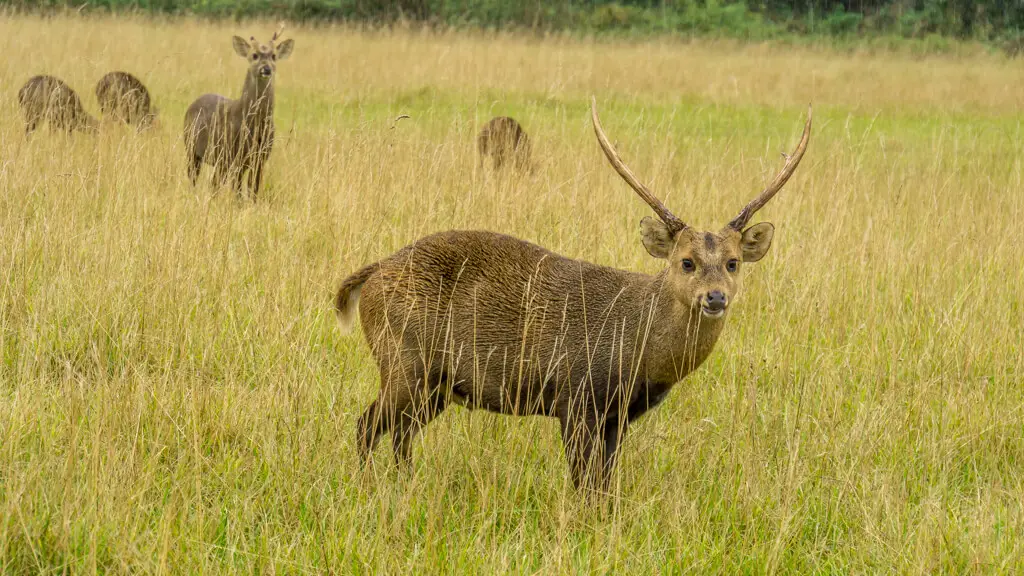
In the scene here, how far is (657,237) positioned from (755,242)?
1.06 feet

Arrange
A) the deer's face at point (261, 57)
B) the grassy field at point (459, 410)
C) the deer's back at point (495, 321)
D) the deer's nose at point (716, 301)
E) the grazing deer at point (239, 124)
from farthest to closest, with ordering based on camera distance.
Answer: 1. the deer's face at point (261, 57)
2. the grazing deer at point (239, 124)
3. the deer's back at point (495, 321)
4. the deer's nose at point (716, 301)
5. the grassy field at point (459, 410)

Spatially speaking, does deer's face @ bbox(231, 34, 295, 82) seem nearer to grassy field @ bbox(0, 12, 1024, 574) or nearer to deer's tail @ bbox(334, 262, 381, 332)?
grassy field @ bbox(0, 12, 1024, 574)

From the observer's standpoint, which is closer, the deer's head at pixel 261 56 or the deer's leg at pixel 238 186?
the deer's leg at pixel 238 186

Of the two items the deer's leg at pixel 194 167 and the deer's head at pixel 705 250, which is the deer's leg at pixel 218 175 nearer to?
the deer's leg at pixel 194 167

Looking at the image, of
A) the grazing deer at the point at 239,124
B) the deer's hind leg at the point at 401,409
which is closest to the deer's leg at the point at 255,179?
the grazing deer at the point at 239,124

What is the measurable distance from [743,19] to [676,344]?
2183 centimetres

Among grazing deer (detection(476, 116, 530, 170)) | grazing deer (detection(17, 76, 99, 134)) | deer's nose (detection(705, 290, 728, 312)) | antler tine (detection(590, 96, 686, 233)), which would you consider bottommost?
grazing deer (detection(17, 76, 99, 134))

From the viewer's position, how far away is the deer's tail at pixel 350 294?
3734mm

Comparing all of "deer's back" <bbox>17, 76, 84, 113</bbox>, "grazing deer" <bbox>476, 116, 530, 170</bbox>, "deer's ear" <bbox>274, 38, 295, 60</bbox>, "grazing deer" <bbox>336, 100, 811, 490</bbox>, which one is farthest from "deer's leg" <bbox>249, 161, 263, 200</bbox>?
"grazing deer" <bbox>336, 100, 811, 490</bbox>

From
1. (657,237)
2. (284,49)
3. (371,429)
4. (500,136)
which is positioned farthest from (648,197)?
(284,49)

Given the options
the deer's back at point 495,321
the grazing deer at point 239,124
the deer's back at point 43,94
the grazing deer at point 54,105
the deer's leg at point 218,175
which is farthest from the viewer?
the deer's back at point 43,94

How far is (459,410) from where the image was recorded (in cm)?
392

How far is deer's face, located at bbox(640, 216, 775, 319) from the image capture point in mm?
3369

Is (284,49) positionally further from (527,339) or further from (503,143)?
(527,339)
